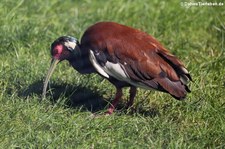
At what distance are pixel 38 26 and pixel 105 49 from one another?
1.58 m

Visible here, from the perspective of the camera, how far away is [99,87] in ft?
17.3

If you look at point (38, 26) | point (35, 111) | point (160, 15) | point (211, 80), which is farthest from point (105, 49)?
point (160, 15)

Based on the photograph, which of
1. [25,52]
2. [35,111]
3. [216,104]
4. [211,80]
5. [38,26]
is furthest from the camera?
[38,26]

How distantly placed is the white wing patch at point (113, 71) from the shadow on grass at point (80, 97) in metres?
0.21

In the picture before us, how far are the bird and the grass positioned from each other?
0.20 m

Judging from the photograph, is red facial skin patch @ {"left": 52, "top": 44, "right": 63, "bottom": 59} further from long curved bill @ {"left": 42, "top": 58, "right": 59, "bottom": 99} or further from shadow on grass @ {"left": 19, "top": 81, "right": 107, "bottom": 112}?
shadow on grass @ {"left": 19, "top": 81, "right": 107, "bottom": 112}

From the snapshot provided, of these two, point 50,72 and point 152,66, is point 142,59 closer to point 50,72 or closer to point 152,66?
point 152,66

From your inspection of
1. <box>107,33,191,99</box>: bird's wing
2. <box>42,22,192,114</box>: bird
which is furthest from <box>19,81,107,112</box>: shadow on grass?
<box>107,33,191,99</box>: bird's wing

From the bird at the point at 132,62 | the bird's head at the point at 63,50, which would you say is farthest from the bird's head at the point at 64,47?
the bird at the point at 132,62

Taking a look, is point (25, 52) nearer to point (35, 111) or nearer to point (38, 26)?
point (38, 26)

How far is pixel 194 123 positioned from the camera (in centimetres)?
482

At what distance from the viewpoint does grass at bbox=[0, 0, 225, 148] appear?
4.43m

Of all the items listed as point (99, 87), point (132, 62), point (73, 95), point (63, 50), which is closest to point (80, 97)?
point (73, 95)

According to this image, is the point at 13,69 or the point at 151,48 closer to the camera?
the point at 151,48
